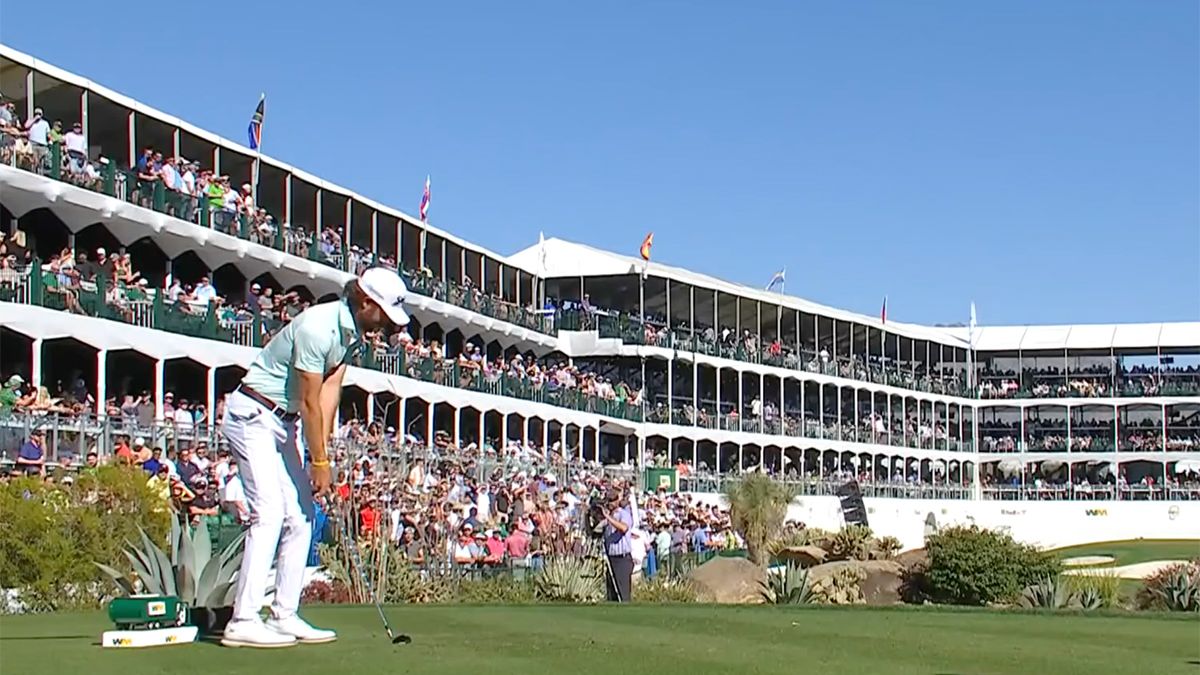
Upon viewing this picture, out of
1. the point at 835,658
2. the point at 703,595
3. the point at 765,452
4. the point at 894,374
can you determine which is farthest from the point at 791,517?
the point at 835,658

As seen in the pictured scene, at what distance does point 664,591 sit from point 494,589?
2.29 m

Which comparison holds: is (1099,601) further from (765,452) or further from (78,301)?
(765,452)

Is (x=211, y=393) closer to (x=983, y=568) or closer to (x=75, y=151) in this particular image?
(x=75, y=151)

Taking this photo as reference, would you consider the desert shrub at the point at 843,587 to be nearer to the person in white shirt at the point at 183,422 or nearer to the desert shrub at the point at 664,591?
the desert shrub at the point at 664,591

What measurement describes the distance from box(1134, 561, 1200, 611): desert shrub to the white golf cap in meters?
12.3

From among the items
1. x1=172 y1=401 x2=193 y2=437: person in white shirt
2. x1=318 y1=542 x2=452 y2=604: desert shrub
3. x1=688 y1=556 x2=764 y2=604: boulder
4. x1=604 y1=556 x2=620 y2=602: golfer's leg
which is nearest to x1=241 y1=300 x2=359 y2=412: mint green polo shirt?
x1=318 y1=542 x2=452 y2=604: desert shrub

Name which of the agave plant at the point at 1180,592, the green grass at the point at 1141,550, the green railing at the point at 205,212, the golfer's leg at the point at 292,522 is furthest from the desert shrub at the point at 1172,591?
the green grass at the point at 1141,550

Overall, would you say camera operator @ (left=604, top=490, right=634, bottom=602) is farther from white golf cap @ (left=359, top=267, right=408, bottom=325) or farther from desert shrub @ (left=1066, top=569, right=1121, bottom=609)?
white golf cap @ (left=359, top=267, right=408, bottom=325)

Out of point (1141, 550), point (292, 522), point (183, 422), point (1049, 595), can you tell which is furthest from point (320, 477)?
point (1141, 550)

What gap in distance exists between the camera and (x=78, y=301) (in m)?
26.0

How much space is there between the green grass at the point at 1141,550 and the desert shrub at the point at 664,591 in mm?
26280

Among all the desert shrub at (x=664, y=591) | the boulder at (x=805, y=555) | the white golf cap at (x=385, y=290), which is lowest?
the boulder at (x=805, y=555)

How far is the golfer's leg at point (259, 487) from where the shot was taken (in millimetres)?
8461

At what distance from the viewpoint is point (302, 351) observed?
8250 mm
